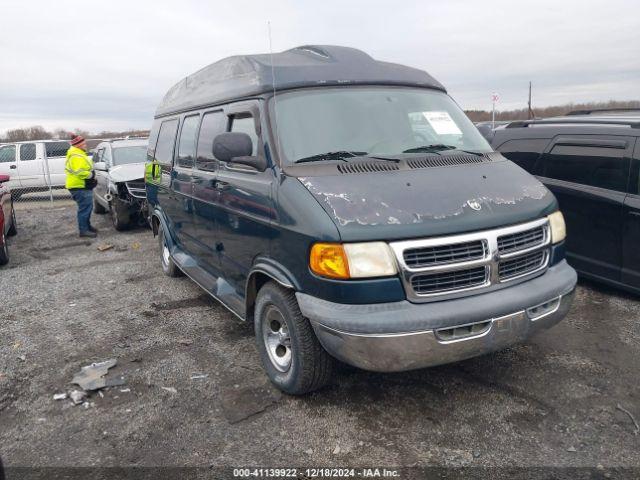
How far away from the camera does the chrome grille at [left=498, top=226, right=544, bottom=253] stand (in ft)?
10.2

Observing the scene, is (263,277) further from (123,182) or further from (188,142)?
(123,182)

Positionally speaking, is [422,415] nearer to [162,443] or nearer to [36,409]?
[162,443]

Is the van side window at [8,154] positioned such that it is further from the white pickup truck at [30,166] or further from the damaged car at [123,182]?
the damaged car at [123,182]

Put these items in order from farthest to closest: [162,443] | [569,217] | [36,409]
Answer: [569,217]
[36,409]
[162,443]

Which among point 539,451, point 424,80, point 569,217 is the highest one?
point 424,80

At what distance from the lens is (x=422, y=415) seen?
10.8 ft

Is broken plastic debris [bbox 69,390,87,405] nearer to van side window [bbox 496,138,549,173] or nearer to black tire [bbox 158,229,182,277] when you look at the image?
black tire [bbox 158,229,182,277]

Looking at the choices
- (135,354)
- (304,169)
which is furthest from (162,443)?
(304,169)

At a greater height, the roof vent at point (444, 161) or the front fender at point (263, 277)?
the roof vent at point (444, 161)

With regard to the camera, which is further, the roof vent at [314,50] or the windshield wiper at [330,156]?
the roof vent at [314,50]

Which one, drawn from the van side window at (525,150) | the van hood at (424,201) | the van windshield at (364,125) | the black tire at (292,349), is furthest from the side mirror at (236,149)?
the van side window at (525,150)

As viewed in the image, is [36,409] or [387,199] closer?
[387,199]

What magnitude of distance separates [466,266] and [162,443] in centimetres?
217

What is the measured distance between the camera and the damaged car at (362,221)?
286 centimetres
